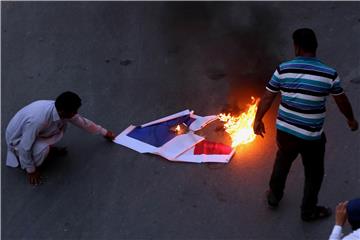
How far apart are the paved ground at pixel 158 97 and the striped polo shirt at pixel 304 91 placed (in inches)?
39.6

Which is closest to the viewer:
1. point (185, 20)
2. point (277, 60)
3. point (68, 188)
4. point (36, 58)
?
point (68, 188)

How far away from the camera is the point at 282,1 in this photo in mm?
8789

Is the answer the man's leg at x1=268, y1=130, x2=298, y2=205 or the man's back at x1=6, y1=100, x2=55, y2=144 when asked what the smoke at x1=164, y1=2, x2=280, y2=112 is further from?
the man's back at x1=6, y1=100, x2=55, y2=144

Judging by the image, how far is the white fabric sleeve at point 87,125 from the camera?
5922 millimetres

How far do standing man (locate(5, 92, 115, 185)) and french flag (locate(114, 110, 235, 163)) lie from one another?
579mm

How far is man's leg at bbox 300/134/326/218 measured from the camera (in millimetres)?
4742

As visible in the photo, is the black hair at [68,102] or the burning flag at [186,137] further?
the burning flag at [186,137]

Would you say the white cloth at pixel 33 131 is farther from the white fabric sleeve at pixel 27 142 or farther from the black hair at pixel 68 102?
the black hair at pixel 68 102

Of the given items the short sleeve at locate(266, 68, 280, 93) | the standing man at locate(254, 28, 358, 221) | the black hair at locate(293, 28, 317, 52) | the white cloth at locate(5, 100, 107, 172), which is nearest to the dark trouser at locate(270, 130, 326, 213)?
the standing man at locate(254, 28, 358, 221)

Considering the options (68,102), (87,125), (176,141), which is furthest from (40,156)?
(176,141)

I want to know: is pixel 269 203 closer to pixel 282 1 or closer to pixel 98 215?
pixel 98 215

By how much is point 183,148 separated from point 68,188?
1.25m

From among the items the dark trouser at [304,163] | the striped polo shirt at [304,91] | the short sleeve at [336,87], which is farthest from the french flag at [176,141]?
the short sleeve at [336,87]

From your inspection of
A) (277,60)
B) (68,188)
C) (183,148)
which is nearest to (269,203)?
(183,148)
